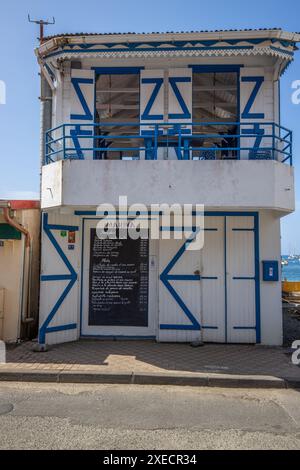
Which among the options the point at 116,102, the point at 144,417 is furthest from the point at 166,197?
the point at 116,102

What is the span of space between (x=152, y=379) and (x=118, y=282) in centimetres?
330

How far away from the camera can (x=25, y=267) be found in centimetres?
949

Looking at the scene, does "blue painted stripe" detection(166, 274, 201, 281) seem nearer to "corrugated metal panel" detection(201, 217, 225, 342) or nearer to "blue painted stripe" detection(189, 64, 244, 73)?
"corrugated metal panel" detection(201, 217, 225, 342)

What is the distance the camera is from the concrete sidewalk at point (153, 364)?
22.2 feet

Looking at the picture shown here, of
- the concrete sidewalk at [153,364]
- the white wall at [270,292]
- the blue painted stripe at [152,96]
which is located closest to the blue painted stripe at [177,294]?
the concrete sidewalk at [153,364]

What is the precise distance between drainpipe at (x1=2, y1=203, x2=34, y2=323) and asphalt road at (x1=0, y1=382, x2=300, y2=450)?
9.24 ft

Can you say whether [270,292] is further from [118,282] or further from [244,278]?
[118,282]

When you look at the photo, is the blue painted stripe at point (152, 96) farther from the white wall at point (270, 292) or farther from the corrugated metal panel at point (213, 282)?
the white wall at point (270, 292)

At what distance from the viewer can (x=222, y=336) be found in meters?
9.24

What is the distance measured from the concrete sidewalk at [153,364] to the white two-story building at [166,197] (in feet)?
1.64

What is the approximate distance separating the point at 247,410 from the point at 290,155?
577 centimetres

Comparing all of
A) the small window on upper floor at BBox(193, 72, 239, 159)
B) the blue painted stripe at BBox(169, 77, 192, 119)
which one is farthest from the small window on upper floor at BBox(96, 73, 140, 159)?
the small window on upper floor at BBox(193, 72, 239, 159)

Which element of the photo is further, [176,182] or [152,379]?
[176,182]

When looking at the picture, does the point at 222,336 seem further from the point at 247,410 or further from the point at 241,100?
the point at 241,100
